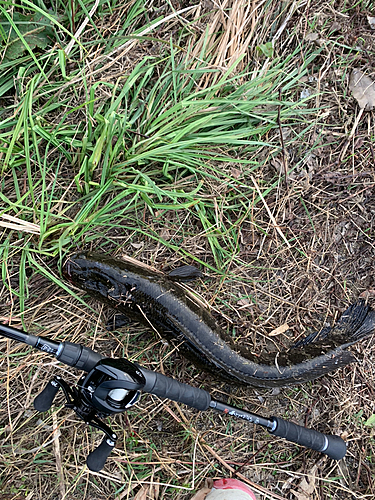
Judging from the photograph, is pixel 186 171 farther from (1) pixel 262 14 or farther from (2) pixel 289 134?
(1) pixel 262 14

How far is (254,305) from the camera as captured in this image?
10.6 feet

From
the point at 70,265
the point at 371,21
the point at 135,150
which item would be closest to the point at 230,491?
the point at 70,265

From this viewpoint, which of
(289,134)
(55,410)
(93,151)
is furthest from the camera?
(289,134)

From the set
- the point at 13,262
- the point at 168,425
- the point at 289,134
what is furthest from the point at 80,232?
the point at 289,134

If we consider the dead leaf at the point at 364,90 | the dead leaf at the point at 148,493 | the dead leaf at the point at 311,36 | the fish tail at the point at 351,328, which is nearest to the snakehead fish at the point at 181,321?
the fish tail at the point at 351,328

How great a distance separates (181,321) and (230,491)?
4.43 feet

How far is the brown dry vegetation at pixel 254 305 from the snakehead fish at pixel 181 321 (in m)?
0.18

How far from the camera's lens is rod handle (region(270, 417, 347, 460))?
2.60 meters

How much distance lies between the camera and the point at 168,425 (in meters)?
3.10

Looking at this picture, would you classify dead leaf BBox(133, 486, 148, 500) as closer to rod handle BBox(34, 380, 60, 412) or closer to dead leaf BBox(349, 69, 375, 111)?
rod handle BBox(34, 380, 60, 412)

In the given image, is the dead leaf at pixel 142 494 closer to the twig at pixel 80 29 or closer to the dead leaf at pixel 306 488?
the dead leaf at pixel 306 488

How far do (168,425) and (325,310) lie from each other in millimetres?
1681

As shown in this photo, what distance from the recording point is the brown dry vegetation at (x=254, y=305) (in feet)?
9.80

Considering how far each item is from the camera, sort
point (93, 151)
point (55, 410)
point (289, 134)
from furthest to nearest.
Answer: point (289, 134), point (55, 410), point (93, 151)
